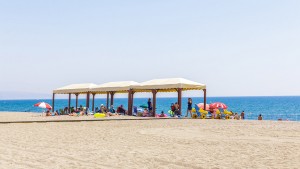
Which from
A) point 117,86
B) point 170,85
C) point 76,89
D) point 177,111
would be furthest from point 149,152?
point 76,89

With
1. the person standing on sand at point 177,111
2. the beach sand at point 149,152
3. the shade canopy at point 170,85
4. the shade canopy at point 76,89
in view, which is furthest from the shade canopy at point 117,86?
the beach sand at point 149,152

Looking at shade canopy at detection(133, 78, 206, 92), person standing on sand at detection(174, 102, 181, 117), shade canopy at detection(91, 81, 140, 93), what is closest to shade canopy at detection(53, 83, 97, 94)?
shade canopy at detection(91, 81, 140, 93)

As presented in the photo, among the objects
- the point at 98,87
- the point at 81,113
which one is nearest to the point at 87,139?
the point at 81,113

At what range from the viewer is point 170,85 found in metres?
24.2

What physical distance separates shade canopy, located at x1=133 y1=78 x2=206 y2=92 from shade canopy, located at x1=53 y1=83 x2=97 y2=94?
6493 mm

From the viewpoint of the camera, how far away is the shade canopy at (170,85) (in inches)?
936

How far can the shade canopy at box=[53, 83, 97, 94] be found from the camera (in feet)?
105

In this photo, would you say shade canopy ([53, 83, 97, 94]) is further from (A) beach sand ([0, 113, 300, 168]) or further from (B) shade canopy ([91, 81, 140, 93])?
(A) beach sand ([0, 113, 300, 168])

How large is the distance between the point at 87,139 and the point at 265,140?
5.11 meters

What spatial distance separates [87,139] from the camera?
1134 cm

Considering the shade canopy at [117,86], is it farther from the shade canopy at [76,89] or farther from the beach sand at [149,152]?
the beach sand at [149,152]

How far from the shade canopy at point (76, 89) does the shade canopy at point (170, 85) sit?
6493 millimetres

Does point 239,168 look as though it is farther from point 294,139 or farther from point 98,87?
point 98,87

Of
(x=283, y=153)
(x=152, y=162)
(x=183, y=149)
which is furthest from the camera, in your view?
(x=183, y=149)
